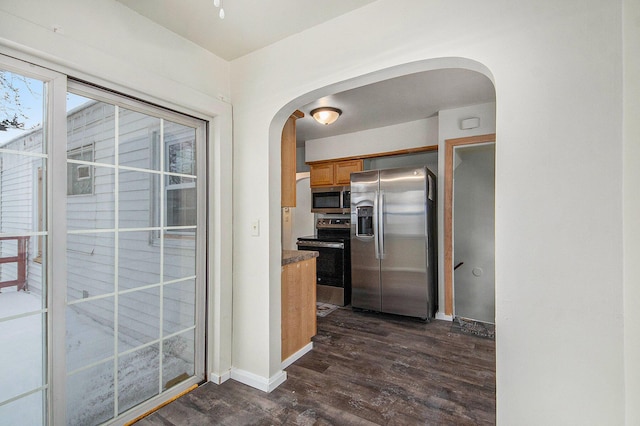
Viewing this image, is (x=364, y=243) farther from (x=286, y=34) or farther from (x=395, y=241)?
(x=286, y=34)

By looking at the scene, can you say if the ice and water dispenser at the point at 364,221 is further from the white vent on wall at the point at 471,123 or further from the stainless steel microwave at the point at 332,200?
the white vent on wall at the point at 471,123

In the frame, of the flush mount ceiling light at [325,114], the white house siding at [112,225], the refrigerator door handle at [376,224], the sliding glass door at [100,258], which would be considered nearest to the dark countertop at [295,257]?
the sliding glass door at [100,258]

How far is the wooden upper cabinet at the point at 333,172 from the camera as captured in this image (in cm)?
462

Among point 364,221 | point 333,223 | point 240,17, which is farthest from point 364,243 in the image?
point 240,17

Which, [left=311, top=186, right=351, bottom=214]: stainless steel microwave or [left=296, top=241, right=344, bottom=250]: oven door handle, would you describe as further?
[left=311, top=186, right=351, bottom=214]: stainless steel microwave

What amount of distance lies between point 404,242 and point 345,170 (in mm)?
1575

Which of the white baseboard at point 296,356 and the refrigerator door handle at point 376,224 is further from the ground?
the refrigerator door handle at point 376,224

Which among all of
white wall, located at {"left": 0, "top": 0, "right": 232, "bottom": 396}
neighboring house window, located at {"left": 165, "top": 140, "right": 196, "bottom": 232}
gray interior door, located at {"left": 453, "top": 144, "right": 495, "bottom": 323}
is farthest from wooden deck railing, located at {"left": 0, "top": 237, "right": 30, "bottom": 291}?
gray interior door, located at {"left": 453, "top": 144, "right": 495, "bottom": 323}

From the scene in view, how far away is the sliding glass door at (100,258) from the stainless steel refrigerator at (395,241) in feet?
7.22

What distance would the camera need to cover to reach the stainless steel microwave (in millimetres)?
4633

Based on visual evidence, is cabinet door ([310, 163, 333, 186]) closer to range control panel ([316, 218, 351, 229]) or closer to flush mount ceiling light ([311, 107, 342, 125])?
range control panel ([316, 218, 351, 229])

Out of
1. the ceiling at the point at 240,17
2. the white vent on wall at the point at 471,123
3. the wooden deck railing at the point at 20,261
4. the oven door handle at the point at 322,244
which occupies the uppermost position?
the ceiling at the point at 240,17

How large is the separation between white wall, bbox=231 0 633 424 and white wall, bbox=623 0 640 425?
0.07 ft

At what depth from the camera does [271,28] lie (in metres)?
2.01
